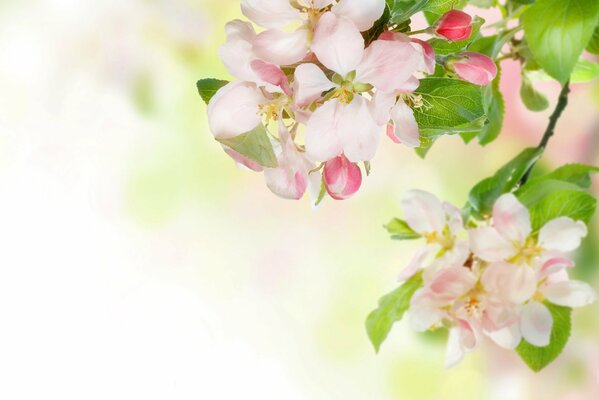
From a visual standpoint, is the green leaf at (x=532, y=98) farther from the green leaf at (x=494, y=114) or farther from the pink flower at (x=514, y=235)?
the pink flower at (x=514, y=235)

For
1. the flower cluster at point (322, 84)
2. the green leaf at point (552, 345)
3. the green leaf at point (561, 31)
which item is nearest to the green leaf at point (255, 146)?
the flower cluster at point (322, 84)

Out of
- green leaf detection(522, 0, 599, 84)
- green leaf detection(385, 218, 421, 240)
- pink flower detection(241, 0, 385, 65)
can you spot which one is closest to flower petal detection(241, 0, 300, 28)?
pink flower detection(241, 0, 385, 65)

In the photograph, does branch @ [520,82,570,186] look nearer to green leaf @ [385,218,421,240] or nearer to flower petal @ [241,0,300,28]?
green leaf @ [385,218,421,240]

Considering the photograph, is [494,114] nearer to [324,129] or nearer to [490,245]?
[490,245]

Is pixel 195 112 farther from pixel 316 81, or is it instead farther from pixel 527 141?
pixel 316 81

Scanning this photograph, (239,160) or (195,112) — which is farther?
(195,112)

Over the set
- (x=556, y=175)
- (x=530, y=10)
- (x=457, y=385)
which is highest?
(x=530, y=10)

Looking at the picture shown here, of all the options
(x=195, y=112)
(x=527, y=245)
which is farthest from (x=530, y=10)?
(x=195, y=112)

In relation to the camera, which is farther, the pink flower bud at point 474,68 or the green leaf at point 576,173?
the green leaf at point 576,173
